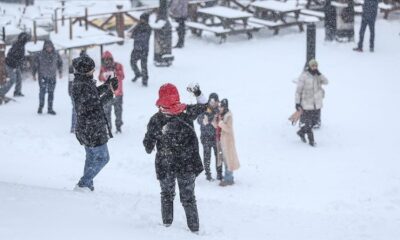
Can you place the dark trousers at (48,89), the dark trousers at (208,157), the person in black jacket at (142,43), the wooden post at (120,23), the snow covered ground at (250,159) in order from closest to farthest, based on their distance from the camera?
the snow covered ground at (250,159), the dark trousers at (208,157), the dark trousers at (48,89), the person in black jacket at (142,43), the wooden post at (120,23)

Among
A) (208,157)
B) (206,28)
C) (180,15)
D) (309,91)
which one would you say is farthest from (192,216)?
(206,28)

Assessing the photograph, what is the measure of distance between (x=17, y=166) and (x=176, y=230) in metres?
4.82

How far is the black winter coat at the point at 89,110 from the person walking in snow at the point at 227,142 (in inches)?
128

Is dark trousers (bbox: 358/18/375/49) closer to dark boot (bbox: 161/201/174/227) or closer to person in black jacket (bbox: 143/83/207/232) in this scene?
person in black jacket (bbox: 143/83/207/232)

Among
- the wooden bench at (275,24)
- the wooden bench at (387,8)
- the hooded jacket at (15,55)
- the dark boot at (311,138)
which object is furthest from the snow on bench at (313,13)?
the hooded jacket at (15,55)

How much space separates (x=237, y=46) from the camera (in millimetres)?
20125

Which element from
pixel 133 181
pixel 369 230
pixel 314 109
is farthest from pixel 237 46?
pixel 369 230

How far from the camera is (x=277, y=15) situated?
70.6 ft

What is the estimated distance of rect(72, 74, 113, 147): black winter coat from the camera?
841 cm

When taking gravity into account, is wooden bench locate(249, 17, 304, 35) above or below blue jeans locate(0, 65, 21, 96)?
above

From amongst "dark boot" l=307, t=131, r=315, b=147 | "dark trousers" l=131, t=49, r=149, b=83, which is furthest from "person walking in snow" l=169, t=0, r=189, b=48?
"dark boot" l=307, t=131, r=315, b=147

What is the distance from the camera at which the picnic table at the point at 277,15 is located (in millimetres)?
21108

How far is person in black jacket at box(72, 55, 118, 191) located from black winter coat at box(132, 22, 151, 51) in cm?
797

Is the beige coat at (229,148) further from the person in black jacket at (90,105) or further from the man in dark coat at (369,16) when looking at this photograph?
the man in dark coat at (369,16)
